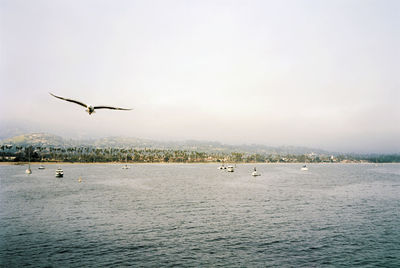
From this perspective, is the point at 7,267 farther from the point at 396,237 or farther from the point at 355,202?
the point at 355,202

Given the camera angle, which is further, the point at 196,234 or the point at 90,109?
the point at 196,234

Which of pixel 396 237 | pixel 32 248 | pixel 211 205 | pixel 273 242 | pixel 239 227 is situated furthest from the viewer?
pixel 211 205

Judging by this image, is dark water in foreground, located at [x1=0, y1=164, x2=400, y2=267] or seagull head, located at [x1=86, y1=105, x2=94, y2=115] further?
dark water in foreground, located at [x1=0, y1=164, x2=400, y2=267]

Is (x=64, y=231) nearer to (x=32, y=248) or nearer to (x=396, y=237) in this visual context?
(x=32, y=248)

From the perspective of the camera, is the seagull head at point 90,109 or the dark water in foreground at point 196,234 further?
the dark water in foreground at point 196,234

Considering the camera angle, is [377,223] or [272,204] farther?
[272,204]

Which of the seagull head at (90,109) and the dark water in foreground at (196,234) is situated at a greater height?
the seagull head at (90,109)

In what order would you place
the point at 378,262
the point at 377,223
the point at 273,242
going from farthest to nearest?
the point at 377,223 < the point at 273,242 < the point at 378,262

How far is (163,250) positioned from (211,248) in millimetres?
6591

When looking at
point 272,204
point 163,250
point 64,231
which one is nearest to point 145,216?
point 64,231

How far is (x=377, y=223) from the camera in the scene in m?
59.4

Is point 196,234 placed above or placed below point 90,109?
below

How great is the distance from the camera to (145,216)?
215ft

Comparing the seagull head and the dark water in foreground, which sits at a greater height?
the seagull head
